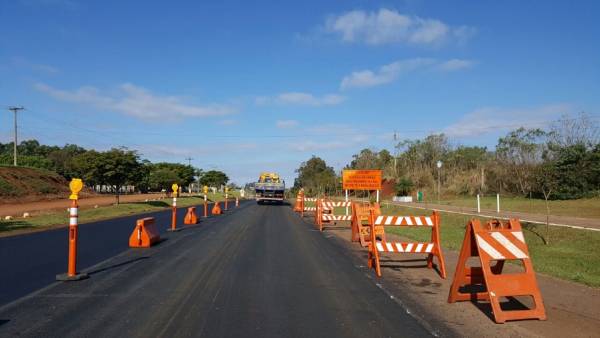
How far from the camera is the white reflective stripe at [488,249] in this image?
774cm

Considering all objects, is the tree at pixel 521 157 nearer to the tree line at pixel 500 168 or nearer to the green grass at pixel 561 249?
the tree line at pixel 500 168

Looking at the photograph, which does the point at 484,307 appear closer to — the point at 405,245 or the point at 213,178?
the point at 405,245

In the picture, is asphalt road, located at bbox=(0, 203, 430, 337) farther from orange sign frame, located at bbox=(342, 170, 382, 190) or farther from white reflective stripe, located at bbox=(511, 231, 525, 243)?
orange sign frame, located at bbox=(342, 170, 382, 190)

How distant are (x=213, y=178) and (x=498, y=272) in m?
127

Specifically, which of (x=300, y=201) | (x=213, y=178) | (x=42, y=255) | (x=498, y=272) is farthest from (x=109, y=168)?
(x=213, y=178)

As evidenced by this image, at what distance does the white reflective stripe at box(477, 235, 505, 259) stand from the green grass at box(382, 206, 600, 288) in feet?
9.52

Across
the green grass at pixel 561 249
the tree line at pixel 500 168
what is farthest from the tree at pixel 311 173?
the green grass at pixel 561 249

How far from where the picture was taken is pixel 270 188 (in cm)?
5222

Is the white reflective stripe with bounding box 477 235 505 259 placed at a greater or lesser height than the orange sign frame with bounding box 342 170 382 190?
lesser

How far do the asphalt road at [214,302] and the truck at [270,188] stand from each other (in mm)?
39341

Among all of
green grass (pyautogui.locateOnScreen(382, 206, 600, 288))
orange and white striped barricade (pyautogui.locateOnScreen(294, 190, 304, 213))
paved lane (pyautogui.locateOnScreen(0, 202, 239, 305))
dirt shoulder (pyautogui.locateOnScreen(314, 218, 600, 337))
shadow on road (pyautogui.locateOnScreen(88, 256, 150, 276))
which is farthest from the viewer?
orange and white striped barricade (pyautogui.locateOnScreen(294, 190, 304, 213))

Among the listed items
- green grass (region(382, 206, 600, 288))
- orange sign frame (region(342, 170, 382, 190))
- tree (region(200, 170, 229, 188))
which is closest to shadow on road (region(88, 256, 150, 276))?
green grass (region(382, 206, 600, 288))

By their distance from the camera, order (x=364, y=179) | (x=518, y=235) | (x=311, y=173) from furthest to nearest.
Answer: (x=311, y=173)
(x=364, y=179)
(x=518, y=235)

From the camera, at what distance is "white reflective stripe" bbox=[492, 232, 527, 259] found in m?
7.74
